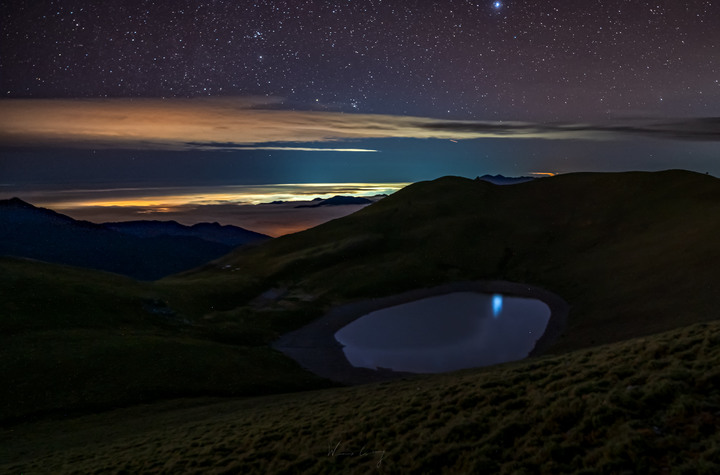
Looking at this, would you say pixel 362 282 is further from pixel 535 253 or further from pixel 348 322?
pixel 535 253

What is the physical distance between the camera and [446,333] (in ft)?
277

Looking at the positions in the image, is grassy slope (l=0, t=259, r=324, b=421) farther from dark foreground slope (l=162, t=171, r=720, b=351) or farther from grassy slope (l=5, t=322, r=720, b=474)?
dark foreground slope (l=162, t=171, r=720, b=351)

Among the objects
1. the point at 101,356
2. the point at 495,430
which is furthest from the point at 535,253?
the point at 495,430

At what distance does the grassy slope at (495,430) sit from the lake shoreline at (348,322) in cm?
2964

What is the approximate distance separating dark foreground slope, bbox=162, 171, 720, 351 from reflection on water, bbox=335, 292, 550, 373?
28.1ft

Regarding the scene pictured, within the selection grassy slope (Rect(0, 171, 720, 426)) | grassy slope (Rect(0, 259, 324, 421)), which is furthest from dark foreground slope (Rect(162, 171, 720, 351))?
grassy slope (Rect(0, 259, 324, 421))

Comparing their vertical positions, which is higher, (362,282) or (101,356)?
(362,282)

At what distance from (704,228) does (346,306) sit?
279 ft

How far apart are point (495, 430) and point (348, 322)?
78.3m

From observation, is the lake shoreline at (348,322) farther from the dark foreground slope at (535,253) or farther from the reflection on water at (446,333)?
the dark foreground slope at (535,253)

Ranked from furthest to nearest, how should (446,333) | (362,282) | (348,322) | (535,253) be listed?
1. (535,253)
2. (362,282)
3. (348,322)
4. (446,333)

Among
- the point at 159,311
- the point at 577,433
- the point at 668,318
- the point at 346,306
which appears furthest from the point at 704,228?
the point at 159,311

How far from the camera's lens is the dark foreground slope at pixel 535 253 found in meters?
81.9

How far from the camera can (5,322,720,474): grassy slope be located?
1466cm
